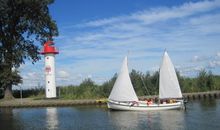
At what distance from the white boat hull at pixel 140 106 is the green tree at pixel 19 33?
17995 mm

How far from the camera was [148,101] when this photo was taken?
188 ft

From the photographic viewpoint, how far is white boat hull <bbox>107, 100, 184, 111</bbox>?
55719 mm

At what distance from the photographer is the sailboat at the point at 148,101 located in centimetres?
5650

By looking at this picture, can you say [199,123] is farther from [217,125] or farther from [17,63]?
[17,63]

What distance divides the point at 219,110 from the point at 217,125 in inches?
521

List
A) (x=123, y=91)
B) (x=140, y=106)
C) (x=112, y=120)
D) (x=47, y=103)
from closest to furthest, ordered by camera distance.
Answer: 1. (x=112, y=120)
2. (x=140, y=106)
3. (x=123, y=91)
4. (x=47, y=103)

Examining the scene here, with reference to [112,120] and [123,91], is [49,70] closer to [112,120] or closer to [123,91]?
[123,91]

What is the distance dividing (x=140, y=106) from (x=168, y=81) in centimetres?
501

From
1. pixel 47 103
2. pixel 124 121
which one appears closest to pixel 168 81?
pixel 124 121

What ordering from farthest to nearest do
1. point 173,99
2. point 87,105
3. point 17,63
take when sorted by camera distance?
point 17,63 < point 87,105 < point 173,99

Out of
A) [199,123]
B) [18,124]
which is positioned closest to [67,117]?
[18,124]

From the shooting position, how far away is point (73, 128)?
39.7m

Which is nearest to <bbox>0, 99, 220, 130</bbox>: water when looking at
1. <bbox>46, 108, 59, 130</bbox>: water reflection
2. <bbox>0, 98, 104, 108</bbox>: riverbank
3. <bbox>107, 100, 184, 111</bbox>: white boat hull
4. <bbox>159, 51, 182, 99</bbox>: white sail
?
<bbox>46, 108, 59, 130</bbox>: water reflection

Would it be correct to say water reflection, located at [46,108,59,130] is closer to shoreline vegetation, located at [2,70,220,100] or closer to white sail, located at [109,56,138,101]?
white sail, located at [109,56,138,101]
